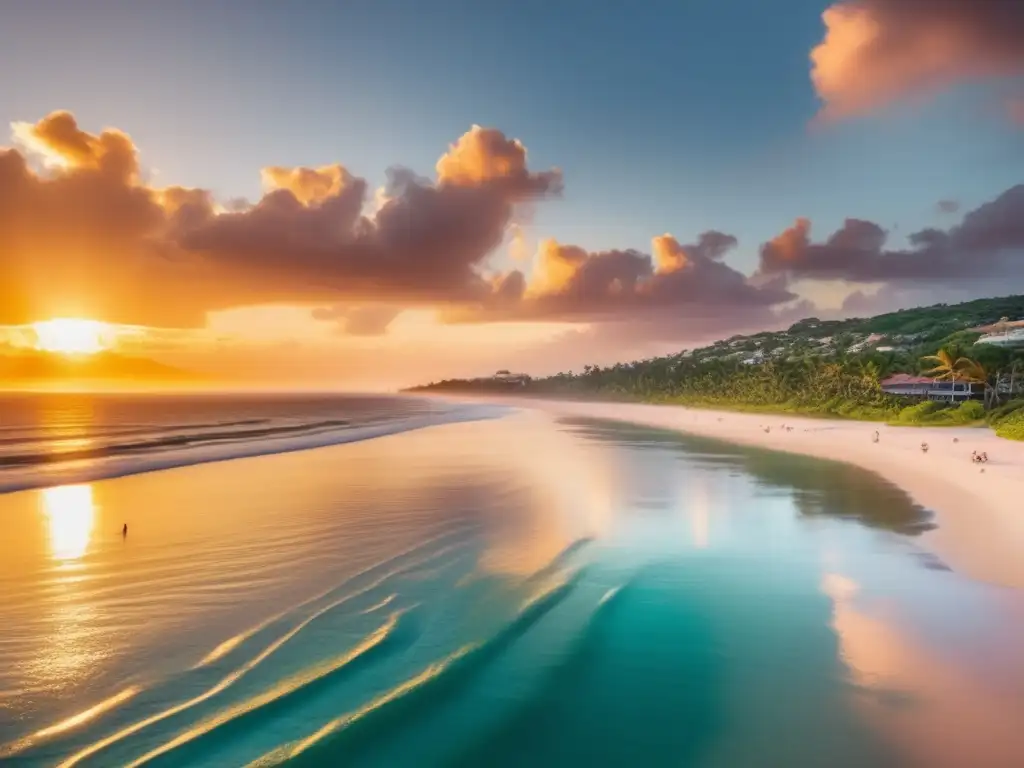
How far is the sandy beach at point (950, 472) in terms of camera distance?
14.6 metres

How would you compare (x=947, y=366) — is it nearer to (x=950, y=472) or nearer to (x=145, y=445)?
(x=950, y=472)

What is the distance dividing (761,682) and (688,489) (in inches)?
646

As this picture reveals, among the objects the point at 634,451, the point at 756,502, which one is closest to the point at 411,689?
the point at 756,502

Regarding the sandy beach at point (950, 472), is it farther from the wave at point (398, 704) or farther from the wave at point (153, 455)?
the wave at point (153, 455)

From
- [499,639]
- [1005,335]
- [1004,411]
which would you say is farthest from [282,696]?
[1005,335]

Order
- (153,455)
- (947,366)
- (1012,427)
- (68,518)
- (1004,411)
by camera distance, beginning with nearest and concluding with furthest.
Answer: (68,518) < (153,455) < (1012,427) < (1004,411) < (947,366)

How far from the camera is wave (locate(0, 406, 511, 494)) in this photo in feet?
95.8

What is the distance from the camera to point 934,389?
243 ft

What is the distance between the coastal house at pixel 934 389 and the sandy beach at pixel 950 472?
64.0 feet

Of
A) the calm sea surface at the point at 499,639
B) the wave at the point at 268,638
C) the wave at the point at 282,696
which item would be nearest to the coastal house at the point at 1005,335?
the calm sea surface at the point at 499,639

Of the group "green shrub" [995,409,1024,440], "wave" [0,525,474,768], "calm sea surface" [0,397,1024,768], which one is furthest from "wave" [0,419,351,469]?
"green shrub" [995,409,1024,440]

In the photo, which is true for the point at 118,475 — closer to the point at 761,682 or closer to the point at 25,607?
the point at 25,607

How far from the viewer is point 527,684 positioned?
879cm

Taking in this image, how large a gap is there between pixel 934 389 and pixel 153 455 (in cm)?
7693
